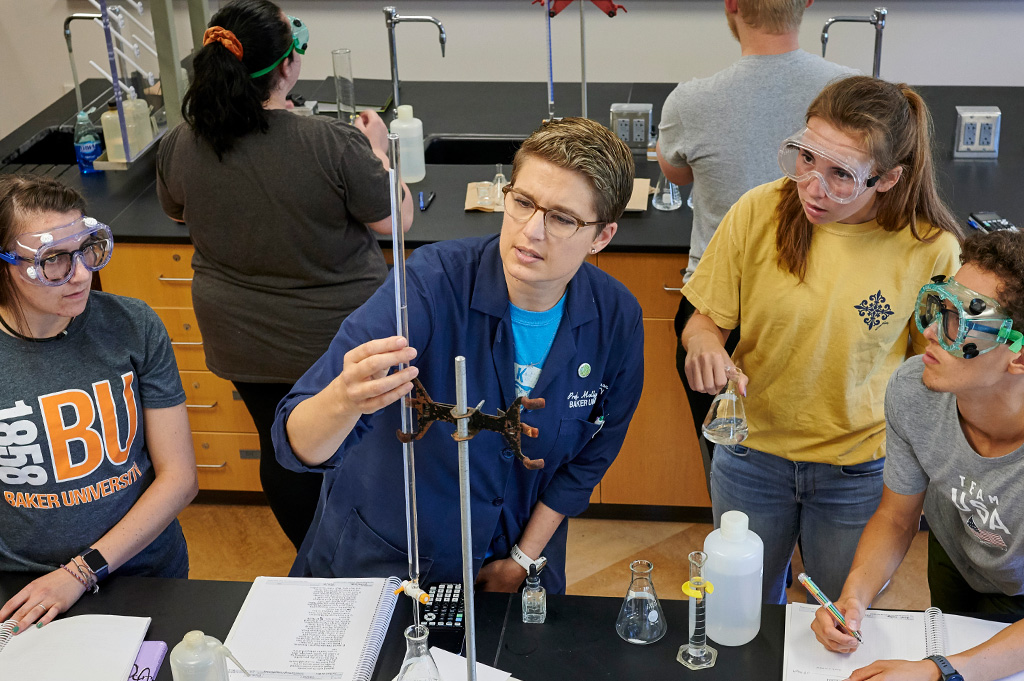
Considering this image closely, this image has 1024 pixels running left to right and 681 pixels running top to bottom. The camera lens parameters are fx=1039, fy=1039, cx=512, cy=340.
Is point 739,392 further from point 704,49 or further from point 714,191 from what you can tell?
point 704,49

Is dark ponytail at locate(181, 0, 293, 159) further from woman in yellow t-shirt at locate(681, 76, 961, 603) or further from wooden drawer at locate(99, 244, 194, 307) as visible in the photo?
woman in yellow t-shirt at locate(681, 76, 961, 603)

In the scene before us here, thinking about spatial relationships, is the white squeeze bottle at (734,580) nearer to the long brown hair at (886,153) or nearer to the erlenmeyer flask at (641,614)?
the erlenmeyer flask at (641,614)

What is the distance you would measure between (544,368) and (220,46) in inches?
45.2

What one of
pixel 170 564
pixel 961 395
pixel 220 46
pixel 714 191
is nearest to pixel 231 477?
pixel 170 564

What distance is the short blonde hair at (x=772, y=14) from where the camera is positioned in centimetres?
247

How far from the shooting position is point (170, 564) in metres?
2.11

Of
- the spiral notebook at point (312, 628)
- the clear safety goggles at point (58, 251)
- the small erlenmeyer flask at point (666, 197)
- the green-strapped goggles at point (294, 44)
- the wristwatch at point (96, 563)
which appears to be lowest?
the spiral notebook at point (312, 628)

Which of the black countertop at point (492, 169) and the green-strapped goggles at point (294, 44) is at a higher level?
the green-strapped goggles at point (294, 44)

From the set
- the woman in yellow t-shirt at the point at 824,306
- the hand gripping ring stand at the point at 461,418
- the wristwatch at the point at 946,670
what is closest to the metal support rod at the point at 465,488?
the hand gripping ring stand at the point at 461,418

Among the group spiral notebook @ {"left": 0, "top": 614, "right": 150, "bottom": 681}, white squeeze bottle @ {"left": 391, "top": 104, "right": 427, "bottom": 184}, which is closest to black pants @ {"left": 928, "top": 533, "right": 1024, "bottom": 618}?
spiral notebook @ {"left": 0, "top": 614, "right": 150, "bottom": 681}

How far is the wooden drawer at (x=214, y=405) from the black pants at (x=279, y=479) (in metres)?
0.46

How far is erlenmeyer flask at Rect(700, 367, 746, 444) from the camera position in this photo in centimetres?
199

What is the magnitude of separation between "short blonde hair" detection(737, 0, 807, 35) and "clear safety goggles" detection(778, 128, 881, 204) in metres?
0.63

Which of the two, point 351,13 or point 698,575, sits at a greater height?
point 351,13
